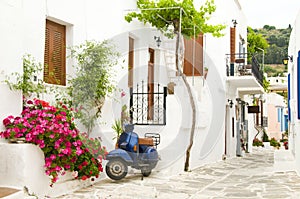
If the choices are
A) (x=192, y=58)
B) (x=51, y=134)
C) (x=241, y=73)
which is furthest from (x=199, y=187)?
(x=241, y=73)

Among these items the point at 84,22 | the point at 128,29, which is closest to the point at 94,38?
the point at 84,22

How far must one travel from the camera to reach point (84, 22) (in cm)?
1023

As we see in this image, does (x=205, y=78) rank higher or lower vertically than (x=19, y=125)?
higher

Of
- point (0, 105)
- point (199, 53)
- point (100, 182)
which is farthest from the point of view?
point (199, 53)

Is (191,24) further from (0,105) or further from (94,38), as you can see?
(0,105)

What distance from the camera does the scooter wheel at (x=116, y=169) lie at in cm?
948

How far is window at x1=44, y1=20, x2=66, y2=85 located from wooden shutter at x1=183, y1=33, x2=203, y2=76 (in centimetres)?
642

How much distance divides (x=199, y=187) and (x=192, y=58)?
21.8 feet

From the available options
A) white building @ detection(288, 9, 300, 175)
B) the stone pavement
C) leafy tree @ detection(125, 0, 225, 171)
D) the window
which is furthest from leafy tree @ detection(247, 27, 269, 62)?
the window

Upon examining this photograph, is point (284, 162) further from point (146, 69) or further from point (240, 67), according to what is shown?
point (240, 67)

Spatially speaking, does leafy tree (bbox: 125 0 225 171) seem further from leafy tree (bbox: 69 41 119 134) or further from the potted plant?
leafy tree (bbox: 69 41 119 134)

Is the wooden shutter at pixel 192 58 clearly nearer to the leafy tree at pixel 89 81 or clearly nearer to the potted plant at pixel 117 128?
the potted plant at pixel 117 128

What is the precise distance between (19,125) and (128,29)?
6.03 metres

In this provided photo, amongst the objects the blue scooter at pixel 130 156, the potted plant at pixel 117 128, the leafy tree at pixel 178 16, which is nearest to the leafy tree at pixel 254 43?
the leafy tree at pixel 178 16
